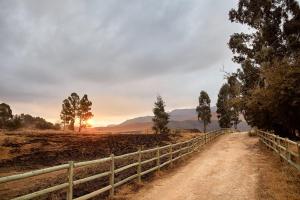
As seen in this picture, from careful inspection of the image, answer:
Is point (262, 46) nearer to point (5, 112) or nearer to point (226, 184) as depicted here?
point (226, 184)

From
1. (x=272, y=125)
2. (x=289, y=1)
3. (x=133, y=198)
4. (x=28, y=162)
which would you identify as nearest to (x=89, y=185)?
(x=133, y=198)

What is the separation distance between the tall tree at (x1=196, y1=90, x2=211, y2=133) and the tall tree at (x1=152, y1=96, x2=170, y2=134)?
41.3 feet

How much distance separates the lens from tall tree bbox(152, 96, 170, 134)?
87.4 metres

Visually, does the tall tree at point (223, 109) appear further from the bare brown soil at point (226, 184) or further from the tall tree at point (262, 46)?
the bare brown soil at point (226, 184)

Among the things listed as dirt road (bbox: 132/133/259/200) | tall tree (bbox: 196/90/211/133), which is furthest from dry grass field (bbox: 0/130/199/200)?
tall tree (bbox: 196/90/211/133)

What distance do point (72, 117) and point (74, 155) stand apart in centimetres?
8048

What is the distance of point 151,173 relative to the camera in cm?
1808

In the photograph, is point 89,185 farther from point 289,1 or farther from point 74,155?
point 289,1

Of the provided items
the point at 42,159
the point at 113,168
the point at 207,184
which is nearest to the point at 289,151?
the point at 207,184

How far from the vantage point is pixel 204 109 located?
9712 centimetres

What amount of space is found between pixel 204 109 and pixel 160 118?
15.5 metres

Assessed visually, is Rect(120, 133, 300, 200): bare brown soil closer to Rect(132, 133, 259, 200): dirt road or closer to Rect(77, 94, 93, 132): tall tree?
Rect(132, 133, 259, 200): dirt road

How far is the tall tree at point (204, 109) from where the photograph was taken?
3799 inches

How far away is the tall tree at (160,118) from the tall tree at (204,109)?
12588mm
